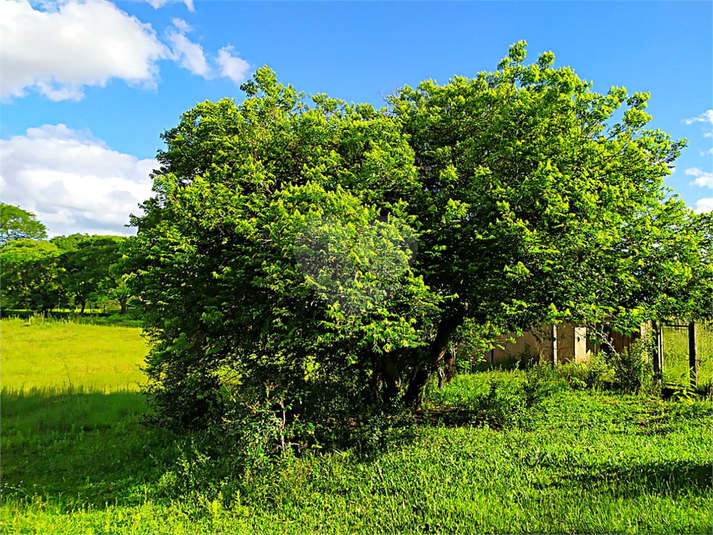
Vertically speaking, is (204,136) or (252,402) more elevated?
(204,136)

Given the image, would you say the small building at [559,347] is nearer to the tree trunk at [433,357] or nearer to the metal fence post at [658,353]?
the metal fence post at [658,353]

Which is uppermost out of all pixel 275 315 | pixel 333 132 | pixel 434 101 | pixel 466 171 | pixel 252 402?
pixel 434 101

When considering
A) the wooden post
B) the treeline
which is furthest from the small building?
the treeline

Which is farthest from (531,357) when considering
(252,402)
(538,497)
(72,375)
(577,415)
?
(72,375)

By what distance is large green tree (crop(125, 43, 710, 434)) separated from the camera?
20.8 ft

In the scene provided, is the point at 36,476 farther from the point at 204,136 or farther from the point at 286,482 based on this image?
the point at 204,136

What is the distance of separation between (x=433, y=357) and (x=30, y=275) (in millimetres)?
28570

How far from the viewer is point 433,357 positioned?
9.92 metres

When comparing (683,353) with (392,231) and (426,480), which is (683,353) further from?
(392,231)

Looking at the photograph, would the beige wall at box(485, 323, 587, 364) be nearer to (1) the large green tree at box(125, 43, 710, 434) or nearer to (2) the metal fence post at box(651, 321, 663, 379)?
(2) the metal fence post at box(651, 321, 663, 379)

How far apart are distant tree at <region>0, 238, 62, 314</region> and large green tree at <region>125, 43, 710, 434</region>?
1725cm

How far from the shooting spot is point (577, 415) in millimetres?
9523

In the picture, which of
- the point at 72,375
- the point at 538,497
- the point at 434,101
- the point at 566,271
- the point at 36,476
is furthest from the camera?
the point at 72,375

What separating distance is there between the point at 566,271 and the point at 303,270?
13.8 feet
